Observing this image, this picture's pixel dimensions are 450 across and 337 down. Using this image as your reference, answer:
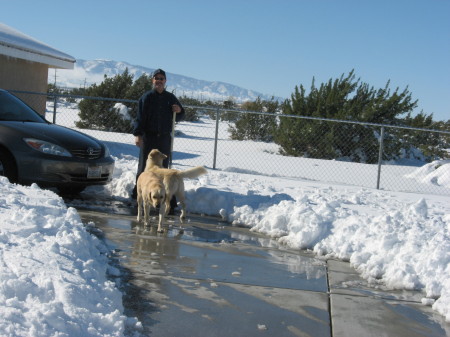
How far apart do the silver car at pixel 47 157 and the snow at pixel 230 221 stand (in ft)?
2.78

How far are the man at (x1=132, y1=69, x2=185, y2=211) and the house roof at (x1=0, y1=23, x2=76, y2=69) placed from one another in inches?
255

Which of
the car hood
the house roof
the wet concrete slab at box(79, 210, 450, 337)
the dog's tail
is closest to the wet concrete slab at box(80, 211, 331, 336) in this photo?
the wet concrete slab at box(79, 210, 450, 337)

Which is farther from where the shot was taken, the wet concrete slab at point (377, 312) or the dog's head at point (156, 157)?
the dog's head at point (156, 157)

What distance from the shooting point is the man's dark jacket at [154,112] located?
313 inches

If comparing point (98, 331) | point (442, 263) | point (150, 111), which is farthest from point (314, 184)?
point (98, 331)

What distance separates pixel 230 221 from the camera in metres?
7.63

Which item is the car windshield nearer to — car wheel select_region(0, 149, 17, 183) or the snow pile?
car wheel select_region(0, 149, 17, 183)

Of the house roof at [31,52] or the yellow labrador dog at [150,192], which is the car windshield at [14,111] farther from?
the house roof at [31,52]

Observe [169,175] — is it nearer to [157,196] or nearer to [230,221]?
[157,196]

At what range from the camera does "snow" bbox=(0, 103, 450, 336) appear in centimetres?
342

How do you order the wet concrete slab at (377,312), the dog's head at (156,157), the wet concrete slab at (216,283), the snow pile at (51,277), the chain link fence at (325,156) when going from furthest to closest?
the chain link fence at (325,156), the dog's head at (156,157), the wet concrete slab at (377,312), the wet concrete slab at (216,283), the snow pile at (51,277)

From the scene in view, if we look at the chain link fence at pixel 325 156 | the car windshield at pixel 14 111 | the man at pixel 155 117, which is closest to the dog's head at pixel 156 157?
the man at pixel 155 117

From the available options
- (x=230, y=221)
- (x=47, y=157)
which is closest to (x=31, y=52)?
(x=47, y=157)

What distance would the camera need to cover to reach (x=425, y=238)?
5844 mm
